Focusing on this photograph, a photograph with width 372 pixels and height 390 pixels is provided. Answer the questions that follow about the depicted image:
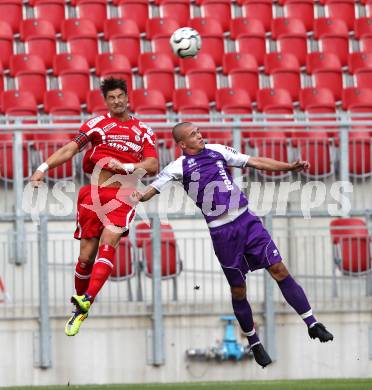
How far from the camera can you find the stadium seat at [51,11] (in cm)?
1848

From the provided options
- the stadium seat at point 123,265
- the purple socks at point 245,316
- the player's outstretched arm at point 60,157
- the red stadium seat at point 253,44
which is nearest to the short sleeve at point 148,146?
the player's outstretched arm at point 60,157

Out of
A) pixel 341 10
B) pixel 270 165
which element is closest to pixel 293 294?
pixel 270 165

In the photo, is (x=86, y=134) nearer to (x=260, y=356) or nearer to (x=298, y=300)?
(x=298, y=300)

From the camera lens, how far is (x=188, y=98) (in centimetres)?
1702

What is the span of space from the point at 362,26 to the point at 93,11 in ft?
14.5

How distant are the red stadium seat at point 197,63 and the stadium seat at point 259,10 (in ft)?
4.71

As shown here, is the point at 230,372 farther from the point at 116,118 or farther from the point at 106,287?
the point at 116,118

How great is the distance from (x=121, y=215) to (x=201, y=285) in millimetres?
3757

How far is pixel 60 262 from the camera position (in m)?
13.9

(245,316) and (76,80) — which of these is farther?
(76,80)

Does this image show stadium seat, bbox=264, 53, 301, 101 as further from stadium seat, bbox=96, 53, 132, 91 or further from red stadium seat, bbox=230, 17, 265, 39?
stadium seat, bbox=96, 53, 132, 91

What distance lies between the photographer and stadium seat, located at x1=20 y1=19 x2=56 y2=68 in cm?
1789

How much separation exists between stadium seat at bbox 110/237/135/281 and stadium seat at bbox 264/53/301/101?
4.97m

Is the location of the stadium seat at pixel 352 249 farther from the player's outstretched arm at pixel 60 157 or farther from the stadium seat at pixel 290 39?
the stadium seat at pixel 290 39
